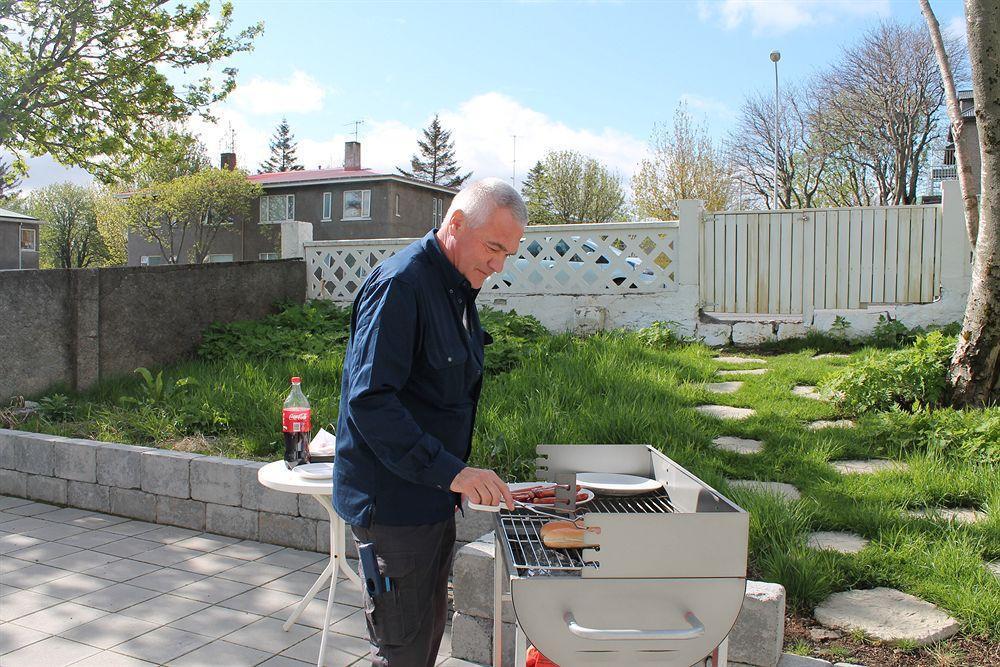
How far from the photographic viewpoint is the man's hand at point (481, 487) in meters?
2.11

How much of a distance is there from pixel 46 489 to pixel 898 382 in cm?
656

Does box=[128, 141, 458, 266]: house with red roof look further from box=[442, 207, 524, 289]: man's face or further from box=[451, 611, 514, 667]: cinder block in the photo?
box=[442, 207, 524, 289]: man's face

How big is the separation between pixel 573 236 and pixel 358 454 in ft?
27.0

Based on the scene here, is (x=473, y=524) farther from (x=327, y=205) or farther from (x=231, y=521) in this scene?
(x=327, y=205)

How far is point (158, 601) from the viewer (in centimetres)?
424

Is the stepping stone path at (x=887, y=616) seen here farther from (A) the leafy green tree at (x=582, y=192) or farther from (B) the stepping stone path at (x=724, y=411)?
(A) the leafy green tree at (x=582, y=192)

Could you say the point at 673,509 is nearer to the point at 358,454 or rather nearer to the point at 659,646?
the point at 659,646

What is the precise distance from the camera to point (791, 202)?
1649 inches

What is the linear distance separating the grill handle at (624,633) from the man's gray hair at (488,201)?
42.8 inches

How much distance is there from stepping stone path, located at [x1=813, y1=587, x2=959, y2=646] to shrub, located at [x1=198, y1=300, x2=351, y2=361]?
592cm

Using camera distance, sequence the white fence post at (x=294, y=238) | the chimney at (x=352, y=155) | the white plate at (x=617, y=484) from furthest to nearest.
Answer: the chimney at (x=352, y=155), the white fence post at (x=294, y=238), the white plate at (x=617, y=484)

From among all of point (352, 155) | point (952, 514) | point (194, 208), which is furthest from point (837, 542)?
point (352, 155)

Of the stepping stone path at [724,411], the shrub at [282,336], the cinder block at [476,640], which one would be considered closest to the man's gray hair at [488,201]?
the cinder block at [476,640]

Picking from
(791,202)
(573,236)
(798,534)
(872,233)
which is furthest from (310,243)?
(791,202)
